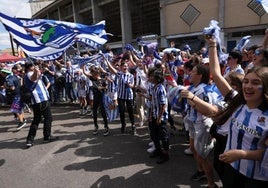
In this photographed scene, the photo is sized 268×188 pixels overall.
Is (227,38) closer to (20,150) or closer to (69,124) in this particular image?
(69,124)

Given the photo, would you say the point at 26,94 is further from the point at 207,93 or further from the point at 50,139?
the point at 207,93

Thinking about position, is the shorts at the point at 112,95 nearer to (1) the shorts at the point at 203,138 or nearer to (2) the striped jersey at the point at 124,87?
(2) the striped jersey at the point at 124,87

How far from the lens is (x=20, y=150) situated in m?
6.09

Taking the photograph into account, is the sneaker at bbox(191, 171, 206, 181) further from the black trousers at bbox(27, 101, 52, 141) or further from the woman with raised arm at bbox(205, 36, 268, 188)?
the black trousers at bbox(27, 101, 52, 141)

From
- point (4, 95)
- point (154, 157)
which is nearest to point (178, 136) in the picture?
point (154, 157)

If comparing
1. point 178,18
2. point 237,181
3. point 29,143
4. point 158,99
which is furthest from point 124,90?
point 178,18

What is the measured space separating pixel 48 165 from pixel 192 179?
9.14 ft

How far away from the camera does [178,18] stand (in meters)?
19.0

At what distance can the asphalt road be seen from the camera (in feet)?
14.0

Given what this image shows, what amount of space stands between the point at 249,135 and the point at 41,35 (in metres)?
5.82

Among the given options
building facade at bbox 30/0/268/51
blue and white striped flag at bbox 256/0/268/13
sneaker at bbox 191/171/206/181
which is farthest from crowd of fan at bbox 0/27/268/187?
building facade at bbox 30/0/268/51

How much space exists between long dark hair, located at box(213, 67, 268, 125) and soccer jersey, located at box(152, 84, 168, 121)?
212cm

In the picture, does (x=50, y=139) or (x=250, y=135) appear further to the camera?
(x=50, y=139)

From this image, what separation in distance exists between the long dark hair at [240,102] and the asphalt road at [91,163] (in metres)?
1.87
